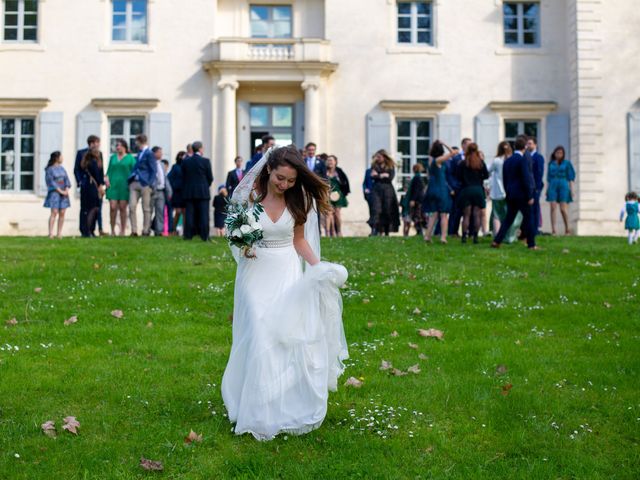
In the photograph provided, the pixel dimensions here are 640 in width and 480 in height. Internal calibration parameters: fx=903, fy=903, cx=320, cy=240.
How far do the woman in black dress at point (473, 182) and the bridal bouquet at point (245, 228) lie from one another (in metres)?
10.1

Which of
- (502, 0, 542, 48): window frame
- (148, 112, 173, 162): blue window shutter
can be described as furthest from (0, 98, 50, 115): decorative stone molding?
(502, 0, 542, 48): window frame

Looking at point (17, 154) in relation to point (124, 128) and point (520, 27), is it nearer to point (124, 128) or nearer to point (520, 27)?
point (124, 128)

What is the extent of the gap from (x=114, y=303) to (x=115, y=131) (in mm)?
15878

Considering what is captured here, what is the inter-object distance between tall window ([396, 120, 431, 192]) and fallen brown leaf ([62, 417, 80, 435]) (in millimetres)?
20227

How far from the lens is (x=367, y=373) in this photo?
→ 761 centimetres

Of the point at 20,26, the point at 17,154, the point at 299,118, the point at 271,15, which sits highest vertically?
the point at 271,15

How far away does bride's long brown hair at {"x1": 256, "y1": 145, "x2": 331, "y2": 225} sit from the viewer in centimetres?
625

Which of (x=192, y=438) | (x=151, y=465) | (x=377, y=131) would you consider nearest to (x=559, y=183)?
(x=377, y=131)

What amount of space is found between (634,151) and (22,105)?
56.3ft

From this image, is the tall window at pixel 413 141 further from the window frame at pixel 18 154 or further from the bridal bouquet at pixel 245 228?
the bridal bouquet at pixel 245 228

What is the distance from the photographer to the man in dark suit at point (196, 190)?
17047 millimetres

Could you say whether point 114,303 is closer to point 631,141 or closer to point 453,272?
point 453,272

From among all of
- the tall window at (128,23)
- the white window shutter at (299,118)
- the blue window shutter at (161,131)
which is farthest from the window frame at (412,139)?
the tall window at (128,23)

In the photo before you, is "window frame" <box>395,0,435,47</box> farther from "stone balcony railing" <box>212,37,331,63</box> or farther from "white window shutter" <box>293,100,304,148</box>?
"white window shutter" <box>293,100,304,148</box>
